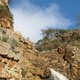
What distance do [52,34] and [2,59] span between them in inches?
1539

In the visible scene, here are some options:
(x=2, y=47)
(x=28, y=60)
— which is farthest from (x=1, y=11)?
(x=2, y=47)

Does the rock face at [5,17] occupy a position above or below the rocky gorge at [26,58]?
above

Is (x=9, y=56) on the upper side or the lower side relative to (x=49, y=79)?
upper

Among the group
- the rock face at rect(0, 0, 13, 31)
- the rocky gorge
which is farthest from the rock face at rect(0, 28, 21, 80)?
the rock face at rect(0, 0, 13, 31)

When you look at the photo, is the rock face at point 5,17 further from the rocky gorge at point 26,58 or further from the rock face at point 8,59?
the rock face at point 8,59

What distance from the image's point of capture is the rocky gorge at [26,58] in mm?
9016

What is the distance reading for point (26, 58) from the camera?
15.4 meters

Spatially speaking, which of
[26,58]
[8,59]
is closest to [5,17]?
[26,58]

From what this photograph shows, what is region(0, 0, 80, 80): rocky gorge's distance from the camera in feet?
29.6

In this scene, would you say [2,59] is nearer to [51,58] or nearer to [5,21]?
[5,21]

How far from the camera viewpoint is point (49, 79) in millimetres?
20375

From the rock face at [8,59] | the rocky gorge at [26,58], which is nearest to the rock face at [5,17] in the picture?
the rocky gorge at [26,58]

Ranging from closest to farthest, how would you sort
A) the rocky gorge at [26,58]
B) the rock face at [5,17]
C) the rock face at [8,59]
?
the rock face at [8,59], the rocky gorge at [26,58], the rock face at [5,17]

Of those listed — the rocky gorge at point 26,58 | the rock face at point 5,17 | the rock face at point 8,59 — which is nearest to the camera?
the rock face at point 8,59
